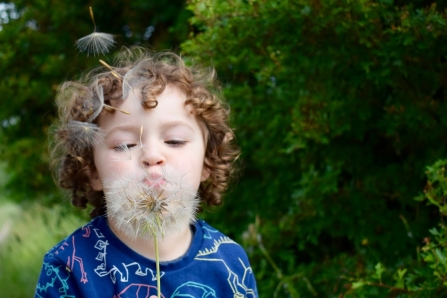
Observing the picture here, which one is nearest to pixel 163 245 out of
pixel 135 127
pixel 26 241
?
pixel 135 127

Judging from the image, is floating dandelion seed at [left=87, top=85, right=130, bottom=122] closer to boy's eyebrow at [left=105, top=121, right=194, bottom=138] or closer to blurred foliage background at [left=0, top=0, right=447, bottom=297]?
boy's eyebrow at [left=105, top=121, right=194, bottom=138]

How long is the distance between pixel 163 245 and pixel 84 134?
43 cm

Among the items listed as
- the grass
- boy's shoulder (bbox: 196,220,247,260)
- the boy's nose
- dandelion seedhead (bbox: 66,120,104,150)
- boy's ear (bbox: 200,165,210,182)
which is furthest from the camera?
the grass

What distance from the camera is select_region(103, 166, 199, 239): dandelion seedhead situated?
1.89m

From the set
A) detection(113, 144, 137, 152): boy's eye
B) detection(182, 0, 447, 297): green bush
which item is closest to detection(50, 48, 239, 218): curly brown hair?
detection(113, 144, 137, 152): boy's eye

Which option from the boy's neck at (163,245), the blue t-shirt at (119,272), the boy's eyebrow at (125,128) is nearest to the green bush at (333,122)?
the blue t-shirt at (119,272)

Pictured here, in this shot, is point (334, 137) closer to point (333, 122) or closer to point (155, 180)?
point (333, 122)

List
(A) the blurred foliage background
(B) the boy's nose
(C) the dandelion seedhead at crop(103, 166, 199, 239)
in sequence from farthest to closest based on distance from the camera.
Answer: (A) the blurred foliage background < (B) the boy's nose < (C) the dandelion seedhead at crop(103, 166, 199, 239)

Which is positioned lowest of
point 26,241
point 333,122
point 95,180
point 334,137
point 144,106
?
point 26,241

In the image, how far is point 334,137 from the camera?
10.6 ft

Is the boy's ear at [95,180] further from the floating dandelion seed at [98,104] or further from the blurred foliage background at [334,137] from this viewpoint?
the blurred foliage background at [334,137]

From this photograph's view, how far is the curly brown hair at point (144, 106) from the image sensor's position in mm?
2164

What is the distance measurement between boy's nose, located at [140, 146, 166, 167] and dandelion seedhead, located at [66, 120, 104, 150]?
6.8 inches

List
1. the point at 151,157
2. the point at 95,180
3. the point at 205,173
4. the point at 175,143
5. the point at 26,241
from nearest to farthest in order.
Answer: the point at 151,157, the point at 175,143, the point at 95,180, the point at 205,173, the point at 26,241
